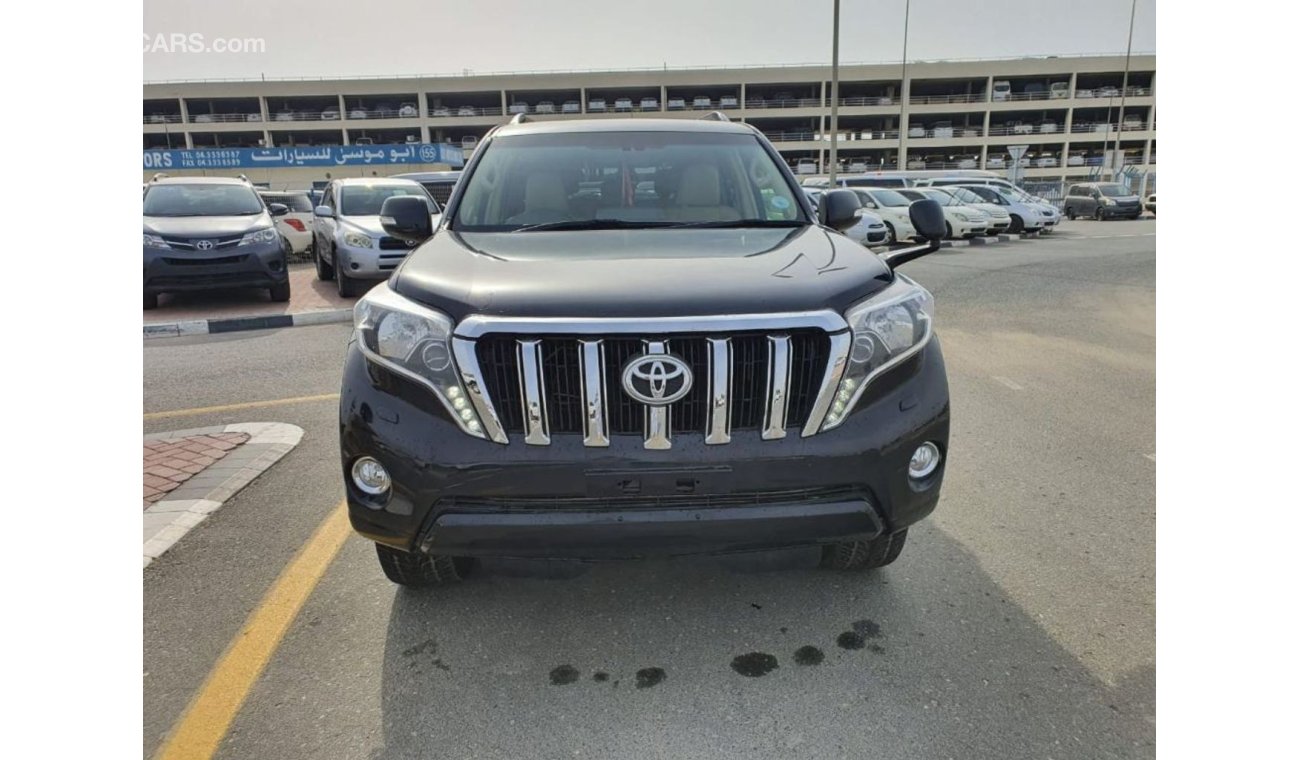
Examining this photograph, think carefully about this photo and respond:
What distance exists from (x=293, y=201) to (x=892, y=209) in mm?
14548

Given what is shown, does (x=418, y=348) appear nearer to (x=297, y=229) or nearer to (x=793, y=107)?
(x=297, y=229)

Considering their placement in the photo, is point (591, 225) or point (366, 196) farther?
point (366, 196)

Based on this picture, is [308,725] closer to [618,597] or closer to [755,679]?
[618,597]

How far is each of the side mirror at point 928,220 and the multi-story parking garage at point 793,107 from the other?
7005 cm

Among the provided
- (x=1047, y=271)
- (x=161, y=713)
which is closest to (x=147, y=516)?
(x=161, y=713)

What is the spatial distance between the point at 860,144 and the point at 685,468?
77011 mm

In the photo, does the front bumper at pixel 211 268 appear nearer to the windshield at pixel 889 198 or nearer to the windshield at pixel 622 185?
the windshield at pixel 622 185

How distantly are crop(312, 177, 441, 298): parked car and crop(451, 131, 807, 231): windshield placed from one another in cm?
659

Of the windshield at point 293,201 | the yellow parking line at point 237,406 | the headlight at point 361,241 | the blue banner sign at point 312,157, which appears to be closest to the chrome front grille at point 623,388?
the yellow parking line at point 237,406

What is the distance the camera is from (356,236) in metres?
11.2

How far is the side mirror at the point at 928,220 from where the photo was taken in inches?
140

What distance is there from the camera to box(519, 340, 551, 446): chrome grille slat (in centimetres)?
230

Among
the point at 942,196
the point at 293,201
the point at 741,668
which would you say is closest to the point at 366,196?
the point at 293,201

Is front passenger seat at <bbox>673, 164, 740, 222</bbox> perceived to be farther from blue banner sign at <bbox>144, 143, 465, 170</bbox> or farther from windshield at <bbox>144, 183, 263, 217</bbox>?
blue banner sign at <bbox>144, 143, 465, 170</bbox>
